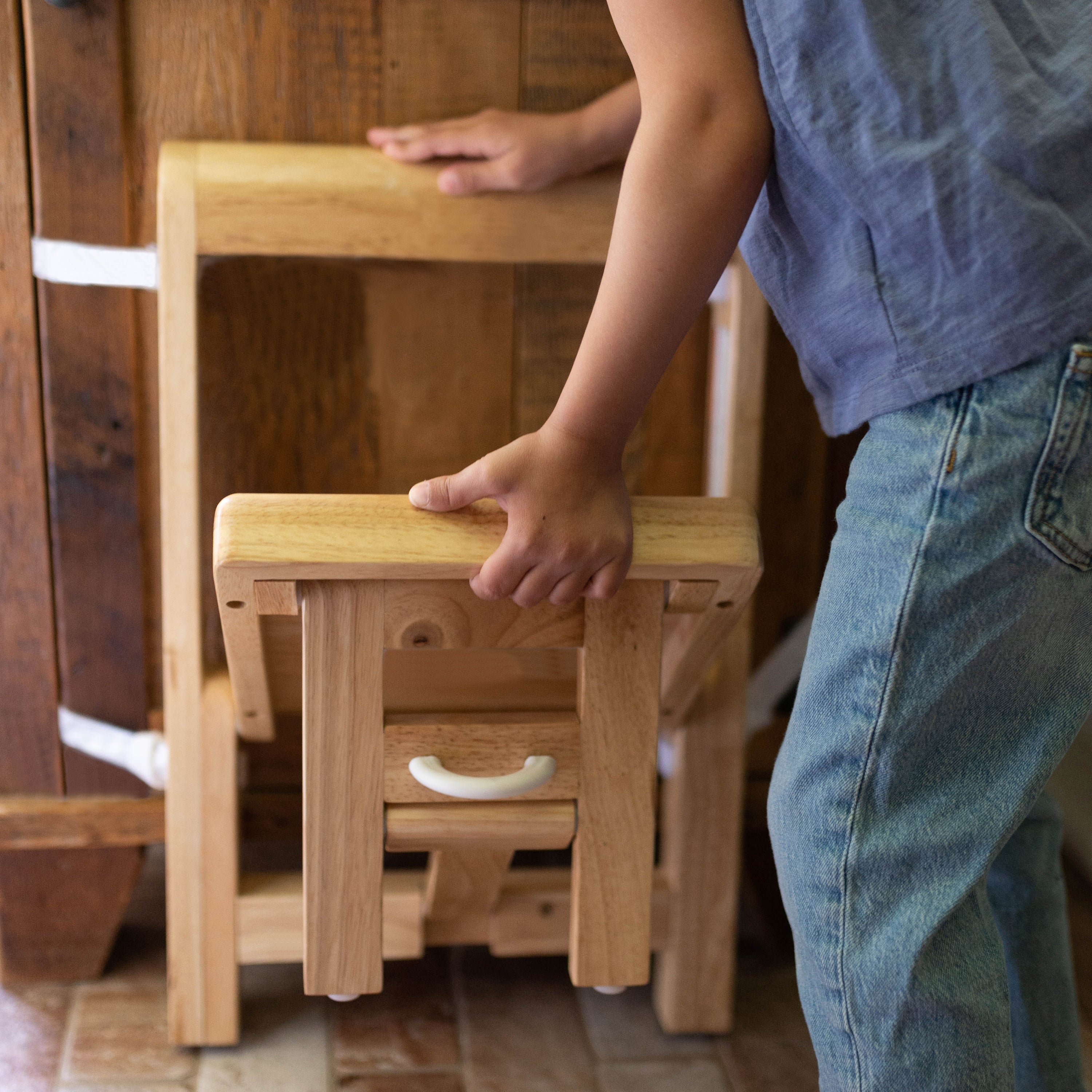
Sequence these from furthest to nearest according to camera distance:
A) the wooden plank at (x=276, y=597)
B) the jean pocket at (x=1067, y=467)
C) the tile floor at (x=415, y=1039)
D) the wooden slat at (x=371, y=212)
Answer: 1. the tile floor at (x=415, y=1039)
2. the wooden slat at (x=371, y=212)
3. the wooden plank at (x=276, y=597)
4. the jean pocket at (x=1067, y=467)

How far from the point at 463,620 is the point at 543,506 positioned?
11 centimetres

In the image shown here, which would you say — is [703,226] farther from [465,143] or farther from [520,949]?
[520,949]

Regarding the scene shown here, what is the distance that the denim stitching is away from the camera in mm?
648

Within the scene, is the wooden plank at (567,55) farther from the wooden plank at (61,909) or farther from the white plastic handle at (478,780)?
the wooden plank at (61,909)

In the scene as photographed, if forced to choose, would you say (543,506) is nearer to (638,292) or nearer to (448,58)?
(638,292)

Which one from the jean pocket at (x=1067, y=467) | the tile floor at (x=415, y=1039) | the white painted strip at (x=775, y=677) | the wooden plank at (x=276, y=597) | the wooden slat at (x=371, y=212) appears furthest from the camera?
the white painted strip at (x=775, y=677)

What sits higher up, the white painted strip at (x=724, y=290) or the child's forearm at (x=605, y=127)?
the child's forearm at (x=605, y=127)

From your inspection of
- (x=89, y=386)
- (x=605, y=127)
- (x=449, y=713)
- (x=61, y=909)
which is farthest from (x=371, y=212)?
(x=61, y=909)

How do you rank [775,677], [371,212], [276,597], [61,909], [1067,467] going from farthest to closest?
1. [775,677]
2. [61,909]
3. [371,212]
4. [276,597]
5. [1067,467]

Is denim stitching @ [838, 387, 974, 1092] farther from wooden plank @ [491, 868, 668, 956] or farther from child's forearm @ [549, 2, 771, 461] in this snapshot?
wooden plank @ [491, 868, 668, 956]

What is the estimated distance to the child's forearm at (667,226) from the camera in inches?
26.7

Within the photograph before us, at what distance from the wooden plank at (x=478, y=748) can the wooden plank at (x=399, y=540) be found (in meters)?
0.13

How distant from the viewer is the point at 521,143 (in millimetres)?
1041

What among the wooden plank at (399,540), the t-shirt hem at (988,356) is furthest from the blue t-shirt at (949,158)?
the wooden plank at (399,540)
